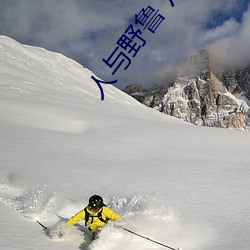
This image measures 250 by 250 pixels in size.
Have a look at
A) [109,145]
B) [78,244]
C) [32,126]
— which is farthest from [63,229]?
[32,126]

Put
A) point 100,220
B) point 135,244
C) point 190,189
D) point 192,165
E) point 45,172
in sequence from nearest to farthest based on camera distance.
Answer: point 135,244 < point 100,220 < point 190,189 < point 45,172 < point 192,165

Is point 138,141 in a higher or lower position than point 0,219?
higher

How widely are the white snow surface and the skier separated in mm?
211

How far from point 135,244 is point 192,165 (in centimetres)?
515

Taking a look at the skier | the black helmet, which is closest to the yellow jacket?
the skier

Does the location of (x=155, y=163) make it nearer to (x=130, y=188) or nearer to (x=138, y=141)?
(x=130, y=188)

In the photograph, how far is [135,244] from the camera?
208 inches

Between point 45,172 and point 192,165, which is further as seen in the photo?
point 192,165

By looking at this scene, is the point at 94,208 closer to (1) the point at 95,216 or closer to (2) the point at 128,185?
(1) the point at 95,216

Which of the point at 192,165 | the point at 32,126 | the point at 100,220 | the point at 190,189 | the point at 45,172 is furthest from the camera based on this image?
the point at 32,126

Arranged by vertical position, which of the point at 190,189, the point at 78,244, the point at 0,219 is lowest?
the point at 0,219

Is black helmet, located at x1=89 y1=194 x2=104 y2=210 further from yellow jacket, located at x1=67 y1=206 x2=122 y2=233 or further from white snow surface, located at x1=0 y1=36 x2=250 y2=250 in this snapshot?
white snow surface, located at x1=0 y1=36 x2=250 y2=250

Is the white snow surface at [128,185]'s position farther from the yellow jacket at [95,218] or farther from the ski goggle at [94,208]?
the ski goggle at [94,208]

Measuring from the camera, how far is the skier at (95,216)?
18.7 ft
